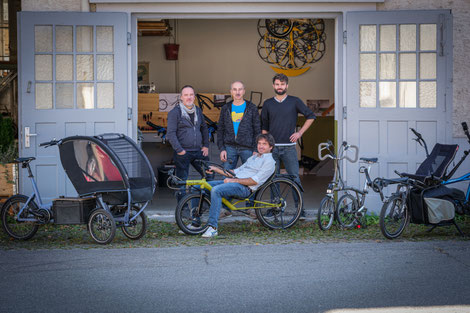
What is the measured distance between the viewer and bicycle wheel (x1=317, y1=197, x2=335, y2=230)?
748 centimetres

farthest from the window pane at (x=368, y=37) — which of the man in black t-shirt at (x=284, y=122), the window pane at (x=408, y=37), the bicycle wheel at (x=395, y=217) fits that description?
the bicycle wheel at (x=395, y=217)

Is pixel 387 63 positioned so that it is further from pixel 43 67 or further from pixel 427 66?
pixel 43 67

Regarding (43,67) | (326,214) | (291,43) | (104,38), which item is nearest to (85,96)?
(43,67)

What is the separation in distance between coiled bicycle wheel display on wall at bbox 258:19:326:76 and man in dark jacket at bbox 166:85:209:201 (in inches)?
286

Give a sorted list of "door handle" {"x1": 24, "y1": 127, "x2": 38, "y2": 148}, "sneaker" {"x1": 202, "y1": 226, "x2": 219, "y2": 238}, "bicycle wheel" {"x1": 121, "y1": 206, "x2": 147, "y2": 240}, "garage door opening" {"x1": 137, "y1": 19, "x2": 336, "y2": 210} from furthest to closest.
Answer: "garage door opening" {"x1": 137, "y1": 19, "x2": 336, "y2": 210} < "door handle" {"x1": 24, "y1": 127, "x2": 38, "y2": 148} < "sneaker" {"x1": 202, "y1": 226, "x2": 219, "y2": 238} < "bicycle wheel" {"x1": 121, "y1": 206, "x2": 147, "y2": 240}

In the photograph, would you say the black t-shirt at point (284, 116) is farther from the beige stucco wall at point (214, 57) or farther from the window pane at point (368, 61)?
the beige stucco wall at point (214, 57)

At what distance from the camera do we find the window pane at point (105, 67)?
→ 8500 mm

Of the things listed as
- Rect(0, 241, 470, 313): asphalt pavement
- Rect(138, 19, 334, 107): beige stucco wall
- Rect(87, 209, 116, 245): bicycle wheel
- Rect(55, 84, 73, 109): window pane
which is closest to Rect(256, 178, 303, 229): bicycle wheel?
Rect(0, 241, 470, 313): asphalt pavement

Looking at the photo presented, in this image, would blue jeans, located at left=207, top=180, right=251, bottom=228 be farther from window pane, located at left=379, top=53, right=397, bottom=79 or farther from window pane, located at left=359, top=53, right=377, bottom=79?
window pane, located at left=379, top=53, right=397, bottom=79

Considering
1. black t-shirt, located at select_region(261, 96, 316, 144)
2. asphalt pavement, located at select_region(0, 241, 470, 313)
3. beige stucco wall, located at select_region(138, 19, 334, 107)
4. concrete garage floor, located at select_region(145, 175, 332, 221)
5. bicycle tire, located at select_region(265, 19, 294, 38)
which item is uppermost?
bicycle tire, located at select_region(265, 19, 294, 38)

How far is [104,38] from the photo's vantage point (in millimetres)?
8477

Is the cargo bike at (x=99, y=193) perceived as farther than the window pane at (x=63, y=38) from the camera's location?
No

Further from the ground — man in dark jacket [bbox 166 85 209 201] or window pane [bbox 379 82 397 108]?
window pane [bbox 379 82 397 108]

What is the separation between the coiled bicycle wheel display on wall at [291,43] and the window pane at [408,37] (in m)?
6.54
